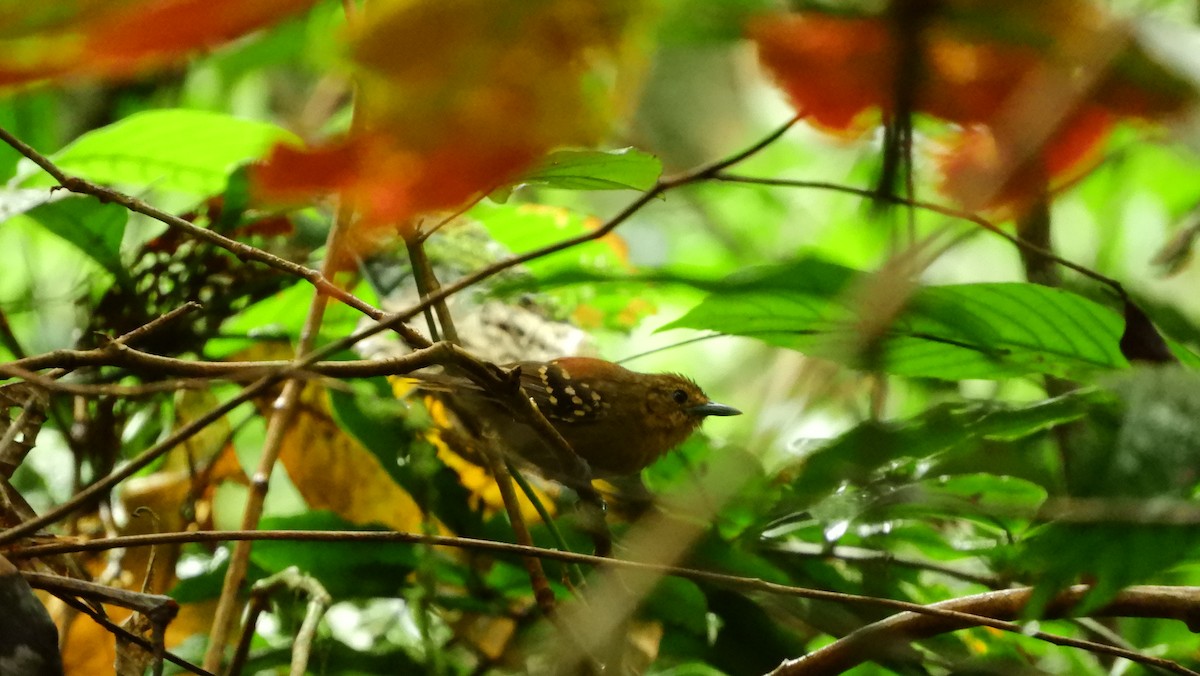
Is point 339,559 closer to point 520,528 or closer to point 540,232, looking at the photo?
point 520,528

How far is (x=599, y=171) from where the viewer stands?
1067mm

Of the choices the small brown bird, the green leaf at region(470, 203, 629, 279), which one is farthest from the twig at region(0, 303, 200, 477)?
the small brown bird

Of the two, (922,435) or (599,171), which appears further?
(599,171)

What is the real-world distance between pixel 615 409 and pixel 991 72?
6.54ft

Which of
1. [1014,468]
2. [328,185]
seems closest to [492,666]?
[1014,468]

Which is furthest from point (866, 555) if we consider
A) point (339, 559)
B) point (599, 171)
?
point (339, 559)

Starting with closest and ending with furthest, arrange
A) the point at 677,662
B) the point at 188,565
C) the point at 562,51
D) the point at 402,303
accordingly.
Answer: the point at 562,51 → the point at 677,662 → the point at 188,565 → the point at 402,303

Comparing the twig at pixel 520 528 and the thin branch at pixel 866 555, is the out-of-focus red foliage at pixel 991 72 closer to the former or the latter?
the thin branch at pixel 866 555

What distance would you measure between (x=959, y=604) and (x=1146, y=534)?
39cm

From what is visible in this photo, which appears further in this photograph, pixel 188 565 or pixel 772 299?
pixel 188 565

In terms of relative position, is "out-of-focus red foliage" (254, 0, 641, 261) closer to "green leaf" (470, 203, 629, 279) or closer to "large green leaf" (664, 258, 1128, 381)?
"large green leaf" (664, 258, 1128, 381)

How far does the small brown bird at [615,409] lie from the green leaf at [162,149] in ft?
2.73

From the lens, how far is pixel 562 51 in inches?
15.6

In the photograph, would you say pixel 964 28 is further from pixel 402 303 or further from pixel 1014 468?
pixel 402 303
